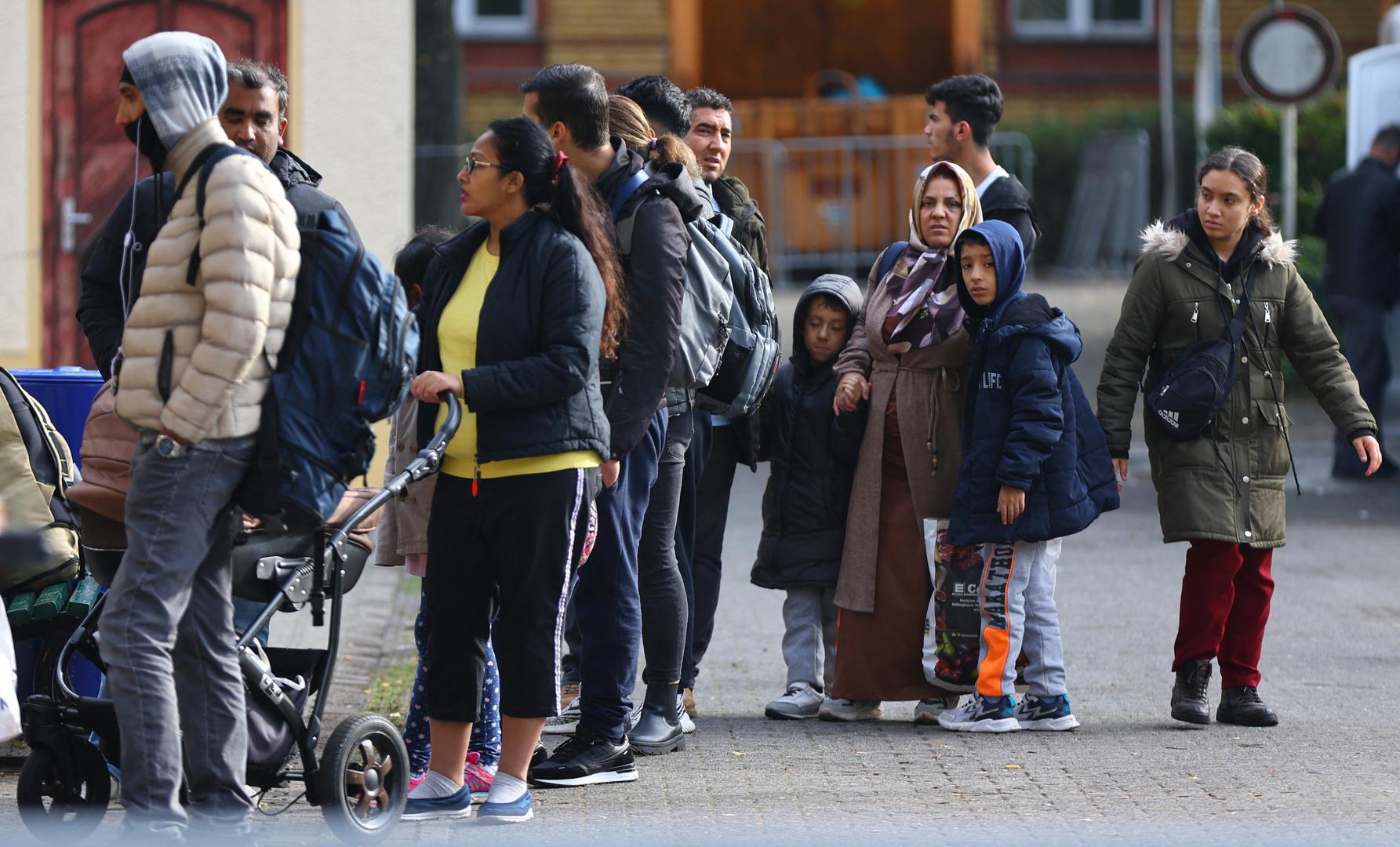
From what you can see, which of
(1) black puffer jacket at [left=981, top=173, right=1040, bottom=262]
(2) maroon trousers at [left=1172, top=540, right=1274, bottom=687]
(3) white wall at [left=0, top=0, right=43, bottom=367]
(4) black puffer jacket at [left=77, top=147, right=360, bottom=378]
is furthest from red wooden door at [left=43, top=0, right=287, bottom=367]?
(2) maroon trousers at [left=1172, top=540, right=1274, bottom=687]

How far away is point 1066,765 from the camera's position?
586cm

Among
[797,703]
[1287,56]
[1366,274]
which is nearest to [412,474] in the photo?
[797,703]

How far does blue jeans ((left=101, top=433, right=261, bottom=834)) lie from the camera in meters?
4.44

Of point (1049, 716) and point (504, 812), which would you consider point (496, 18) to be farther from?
point (504, 812)

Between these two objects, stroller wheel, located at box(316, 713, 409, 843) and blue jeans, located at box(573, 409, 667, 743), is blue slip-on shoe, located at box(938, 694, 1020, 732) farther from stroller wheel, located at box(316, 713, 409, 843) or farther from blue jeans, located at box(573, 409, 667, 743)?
stroller wheel, located at box(316, 713, 409, 843)

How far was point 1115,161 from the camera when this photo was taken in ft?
66.2

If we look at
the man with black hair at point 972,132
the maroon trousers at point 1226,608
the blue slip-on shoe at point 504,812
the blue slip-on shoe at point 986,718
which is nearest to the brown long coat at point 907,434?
the blue slip-on shoe at point 986,718

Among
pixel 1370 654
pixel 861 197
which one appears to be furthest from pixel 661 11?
pixel 1370 654

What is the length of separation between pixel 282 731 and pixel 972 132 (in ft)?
10.9

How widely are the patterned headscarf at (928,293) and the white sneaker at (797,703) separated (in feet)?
3.83

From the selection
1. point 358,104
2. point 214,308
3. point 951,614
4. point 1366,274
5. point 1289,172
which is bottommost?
point 951,614

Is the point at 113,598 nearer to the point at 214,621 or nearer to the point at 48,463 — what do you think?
the point at 214,621

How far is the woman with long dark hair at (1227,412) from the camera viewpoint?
6422 mm

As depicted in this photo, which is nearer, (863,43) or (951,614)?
(951,614)
